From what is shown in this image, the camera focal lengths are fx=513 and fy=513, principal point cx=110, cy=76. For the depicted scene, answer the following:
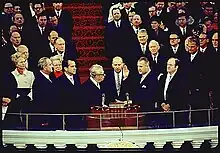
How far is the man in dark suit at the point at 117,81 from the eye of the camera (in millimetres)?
1773

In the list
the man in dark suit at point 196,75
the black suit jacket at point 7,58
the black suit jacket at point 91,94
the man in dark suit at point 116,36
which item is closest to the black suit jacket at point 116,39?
the man in dark suit at point 116,36

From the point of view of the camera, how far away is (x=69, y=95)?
1.78 m

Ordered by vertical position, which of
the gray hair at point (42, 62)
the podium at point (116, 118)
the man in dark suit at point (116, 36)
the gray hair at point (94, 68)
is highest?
the man in dark suit at point (116, 36)

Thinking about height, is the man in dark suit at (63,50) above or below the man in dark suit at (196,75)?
above

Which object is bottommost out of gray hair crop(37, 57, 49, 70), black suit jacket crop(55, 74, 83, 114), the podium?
the podium

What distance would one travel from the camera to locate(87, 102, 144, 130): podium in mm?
1765

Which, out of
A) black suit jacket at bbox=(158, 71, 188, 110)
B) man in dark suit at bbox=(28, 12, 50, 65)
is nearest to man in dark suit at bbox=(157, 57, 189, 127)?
black suit jacket at bbox=(158, 71, 188, 110)

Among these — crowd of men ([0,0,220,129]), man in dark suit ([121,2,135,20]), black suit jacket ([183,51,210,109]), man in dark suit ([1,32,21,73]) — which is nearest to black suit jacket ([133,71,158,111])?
crowd of men ([0,0,220,129])

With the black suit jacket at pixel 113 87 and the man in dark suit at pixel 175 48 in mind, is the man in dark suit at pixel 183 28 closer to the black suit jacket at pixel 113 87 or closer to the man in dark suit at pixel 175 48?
the man in dark suit at pixel 175 48

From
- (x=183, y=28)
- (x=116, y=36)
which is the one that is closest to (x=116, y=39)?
(x=116, y=36)

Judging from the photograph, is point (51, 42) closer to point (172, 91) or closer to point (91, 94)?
point (91, 94)

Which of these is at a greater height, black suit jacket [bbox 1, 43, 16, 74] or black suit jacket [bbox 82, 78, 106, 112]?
black suit jacket [bbox 1, 43, 16, 74]

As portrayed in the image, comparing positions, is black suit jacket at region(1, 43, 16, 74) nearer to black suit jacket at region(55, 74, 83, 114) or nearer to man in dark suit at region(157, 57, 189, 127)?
black suit jacket at region(55, 74, 83, 114)

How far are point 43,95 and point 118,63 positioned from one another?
283mm
